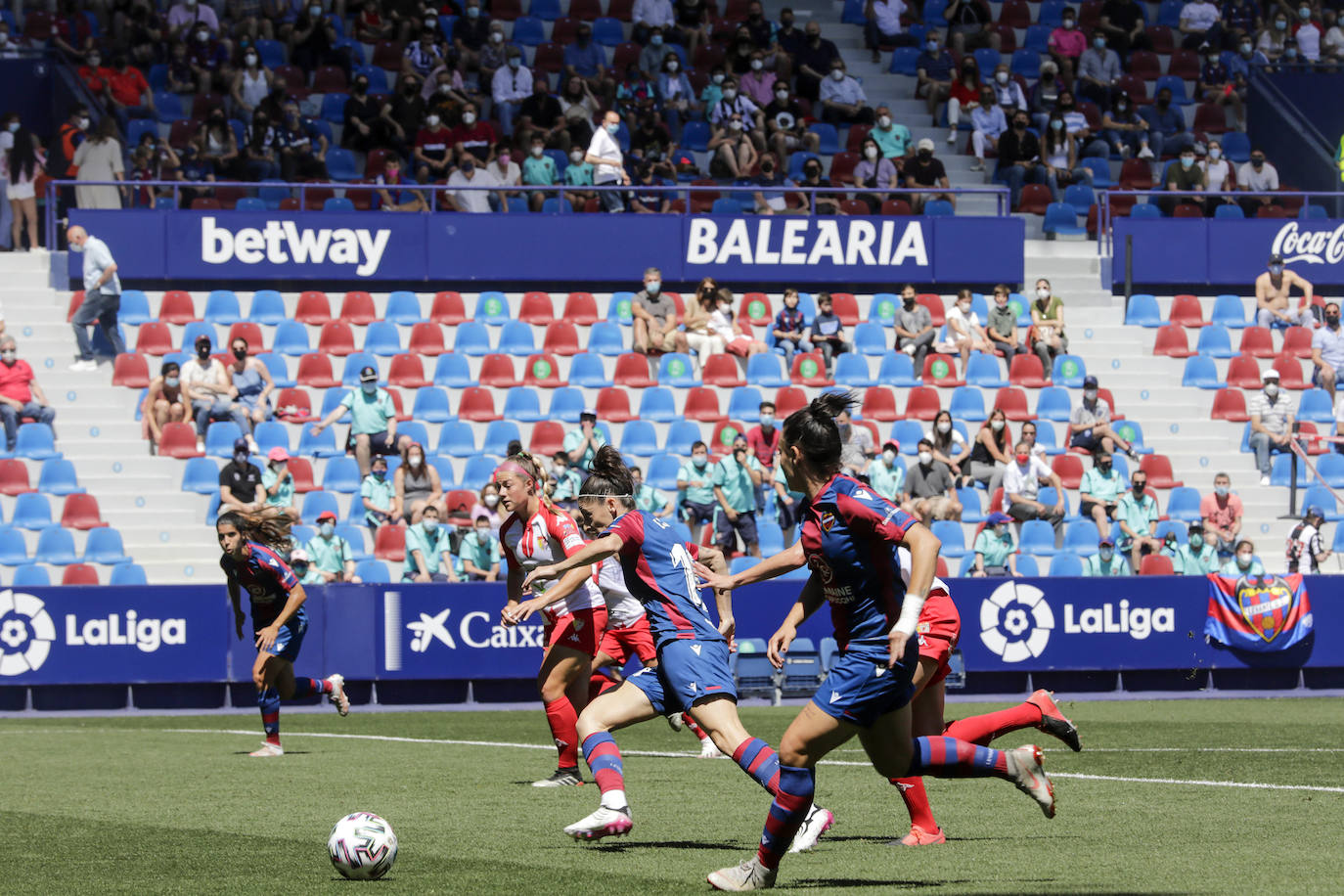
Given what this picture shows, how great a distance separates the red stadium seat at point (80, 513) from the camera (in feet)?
73.2

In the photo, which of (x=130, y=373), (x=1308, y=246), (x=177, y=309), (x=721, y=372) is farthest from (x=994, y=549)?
(x=177, y=309)

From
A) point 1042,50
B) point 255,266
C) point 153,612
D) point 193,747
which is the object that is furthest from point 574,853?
point 1042,50

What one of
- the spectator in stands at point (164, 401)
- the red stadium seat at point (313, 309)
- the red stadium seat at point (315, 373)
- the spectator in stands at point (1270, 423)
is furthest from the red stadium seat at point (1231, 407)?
the spectator in stands at point (164, 401)

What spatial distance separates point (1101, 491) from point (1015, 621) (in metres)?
3.18

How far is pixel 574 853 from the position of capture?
29.0 ft

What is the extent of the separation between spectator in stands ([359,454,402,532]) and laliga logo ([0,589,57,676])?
155 inches

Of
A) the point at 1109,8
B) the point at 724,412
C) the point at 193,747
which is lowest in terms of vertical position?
the point at 193,747

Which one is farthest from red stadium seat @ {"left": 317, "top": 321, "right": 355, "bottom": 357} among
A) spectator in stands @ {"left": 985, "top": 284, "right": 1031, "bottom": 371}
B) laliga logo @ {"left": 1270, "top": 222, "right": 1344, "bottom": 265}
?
laliga logo @ {"left": 1270, "top": 222, "right": 1344, "bottom": 265}

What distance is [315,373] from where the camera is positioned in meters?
24.6

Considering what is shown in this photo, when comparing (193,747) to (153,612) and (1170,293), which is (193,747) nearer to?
(153,612)

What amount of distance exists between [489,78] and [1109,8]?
1105cm

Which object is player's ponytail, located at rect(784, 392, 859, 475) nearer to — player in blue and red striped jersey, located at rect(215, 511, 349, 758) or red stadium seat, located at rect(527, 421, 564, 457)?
player in blue and red striped jersey, located at rect(215, 511, 349, 758)

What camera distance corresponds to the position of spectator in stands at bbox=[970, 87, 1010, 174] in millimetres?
28953

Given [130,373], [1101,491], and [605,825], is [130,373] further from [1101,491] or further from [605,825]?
[605,825]
